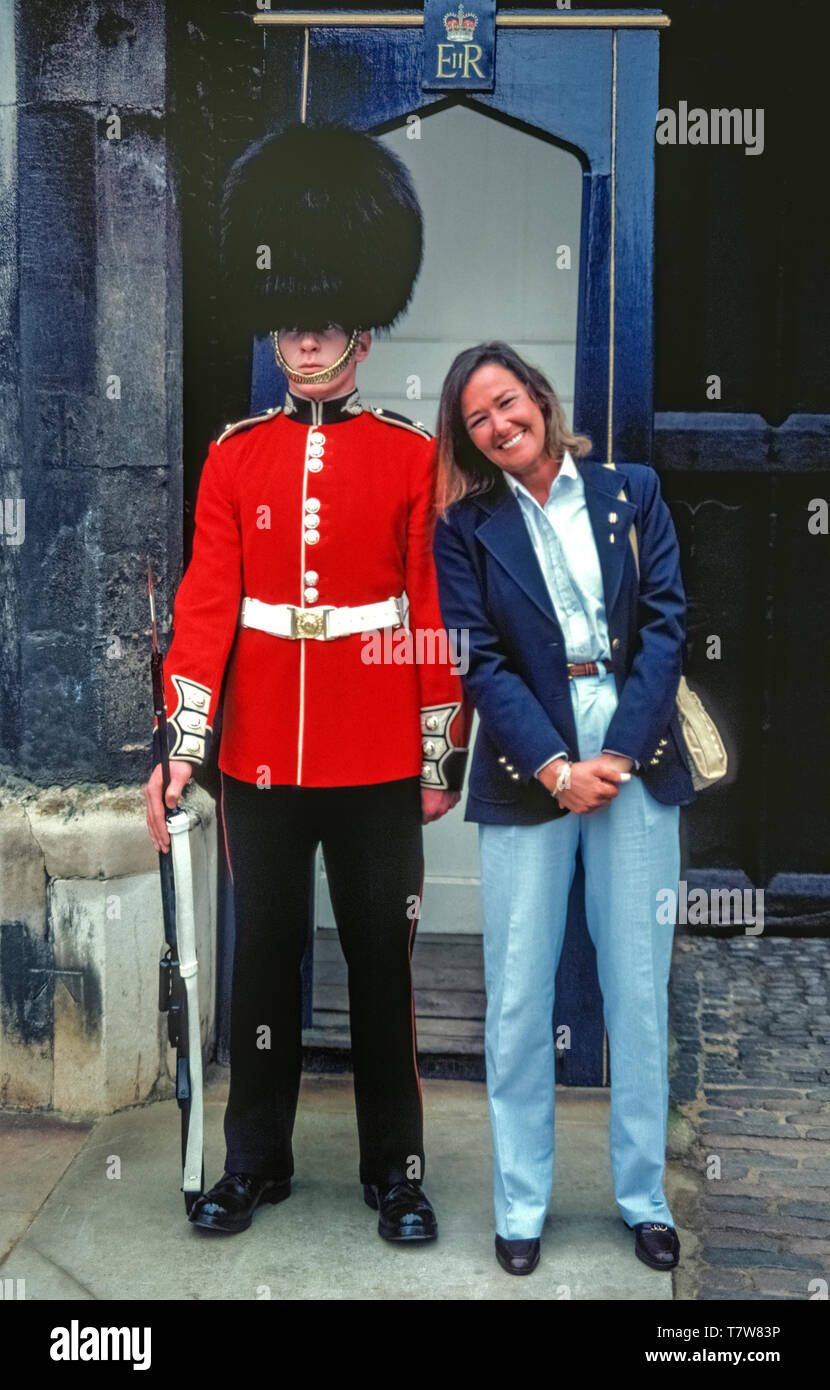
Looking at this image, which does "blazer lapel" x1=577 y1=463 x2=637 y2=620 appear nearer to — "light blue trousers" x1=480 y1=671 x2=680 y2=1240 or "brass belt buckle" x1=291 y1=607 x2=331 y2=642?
"light blue trousers" x1=480 y1=671 x2=680 y2=1240

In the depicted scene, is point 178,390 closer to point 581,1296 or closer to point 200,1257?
point 200,1257

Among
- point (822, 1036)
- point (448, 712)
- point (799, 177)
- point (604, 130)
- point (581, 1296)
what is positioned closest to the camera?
point (581, 1296)

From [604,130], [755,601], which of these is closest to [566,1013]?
[755,601]

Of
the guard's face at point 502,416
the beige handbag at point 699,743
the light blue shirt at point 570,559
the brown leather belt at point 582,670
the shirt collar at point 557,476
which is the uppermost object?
the guard's face at point 502,416

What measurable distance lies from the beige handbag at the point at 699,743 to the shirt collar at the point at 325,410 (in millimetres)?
542

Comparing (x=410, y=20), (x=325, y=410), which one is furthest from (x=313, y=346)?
(x=410, y=20)

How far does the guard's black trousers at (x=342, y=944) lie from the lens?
10.7 ft

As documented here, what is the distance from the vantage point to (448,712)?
3.24 metres

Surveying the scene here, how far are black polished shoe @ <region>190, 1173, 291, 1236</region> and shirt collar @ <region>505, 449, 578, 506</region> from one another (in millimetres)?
1543

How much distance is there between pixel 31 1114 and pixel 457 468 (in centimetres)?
198

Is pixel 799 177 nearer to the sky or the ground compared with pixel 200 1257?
nearer to the sky

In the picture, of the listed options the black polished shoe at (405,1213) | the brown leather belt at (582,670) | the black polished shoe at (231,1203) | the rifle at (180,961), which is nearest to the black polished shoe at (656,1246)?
the black polished shoe at (405,1213)

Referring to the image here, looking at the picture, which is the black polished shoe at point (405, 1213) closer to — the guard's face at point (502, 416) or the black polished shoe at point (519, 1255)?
the black polished shoe at point (519, 1255)

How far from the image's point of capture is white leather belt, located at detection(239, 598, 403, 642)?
320cm
